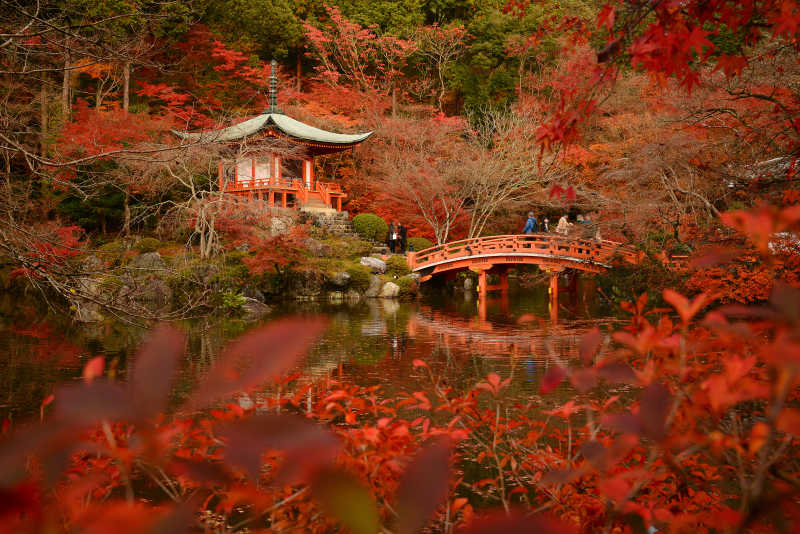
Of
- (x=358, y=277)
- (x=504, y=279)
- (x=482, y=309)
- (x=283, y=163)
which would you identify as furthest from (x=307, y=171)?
(x=482, y=309)

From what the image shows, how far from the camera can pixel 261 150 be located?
15750 millimetres

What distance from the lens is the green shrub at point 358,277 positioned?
15.5m

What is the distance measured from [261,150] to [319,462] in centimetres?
1610

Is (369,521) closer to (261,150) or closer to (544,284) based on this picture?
(261,150)

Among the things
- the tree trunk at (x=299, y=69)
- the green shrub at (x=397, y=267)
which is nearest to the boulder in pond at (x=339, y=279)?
the green shrub at (x=397, y=267)

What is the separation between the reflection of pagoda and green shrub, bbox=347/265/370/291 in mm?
4264

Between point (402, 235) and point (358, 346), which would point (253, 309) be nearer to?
point (358, 346)

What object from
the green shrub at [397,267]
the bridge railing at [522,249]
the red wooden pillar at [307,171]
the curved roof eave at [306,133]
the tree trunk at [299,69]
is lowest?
the green shrub at [397,267]

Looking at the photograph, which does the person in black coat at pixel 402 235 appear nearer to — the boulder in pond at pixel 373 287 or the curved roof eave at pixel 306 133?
the curved roof eave at pixel 306 133

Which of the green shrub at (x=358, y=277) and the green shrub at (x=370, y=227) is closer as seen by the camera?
the green shrub at (x=358, y=277)

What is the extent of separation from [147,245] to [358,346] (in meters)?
9.27

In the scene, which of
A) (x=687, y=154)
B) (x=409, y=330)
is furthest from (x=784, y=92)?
(x=409, y=330)

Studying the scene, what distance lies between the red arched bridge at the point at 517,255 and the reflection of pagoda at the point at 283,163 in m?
4.94

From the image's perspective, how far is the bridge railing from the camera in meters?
14.6
